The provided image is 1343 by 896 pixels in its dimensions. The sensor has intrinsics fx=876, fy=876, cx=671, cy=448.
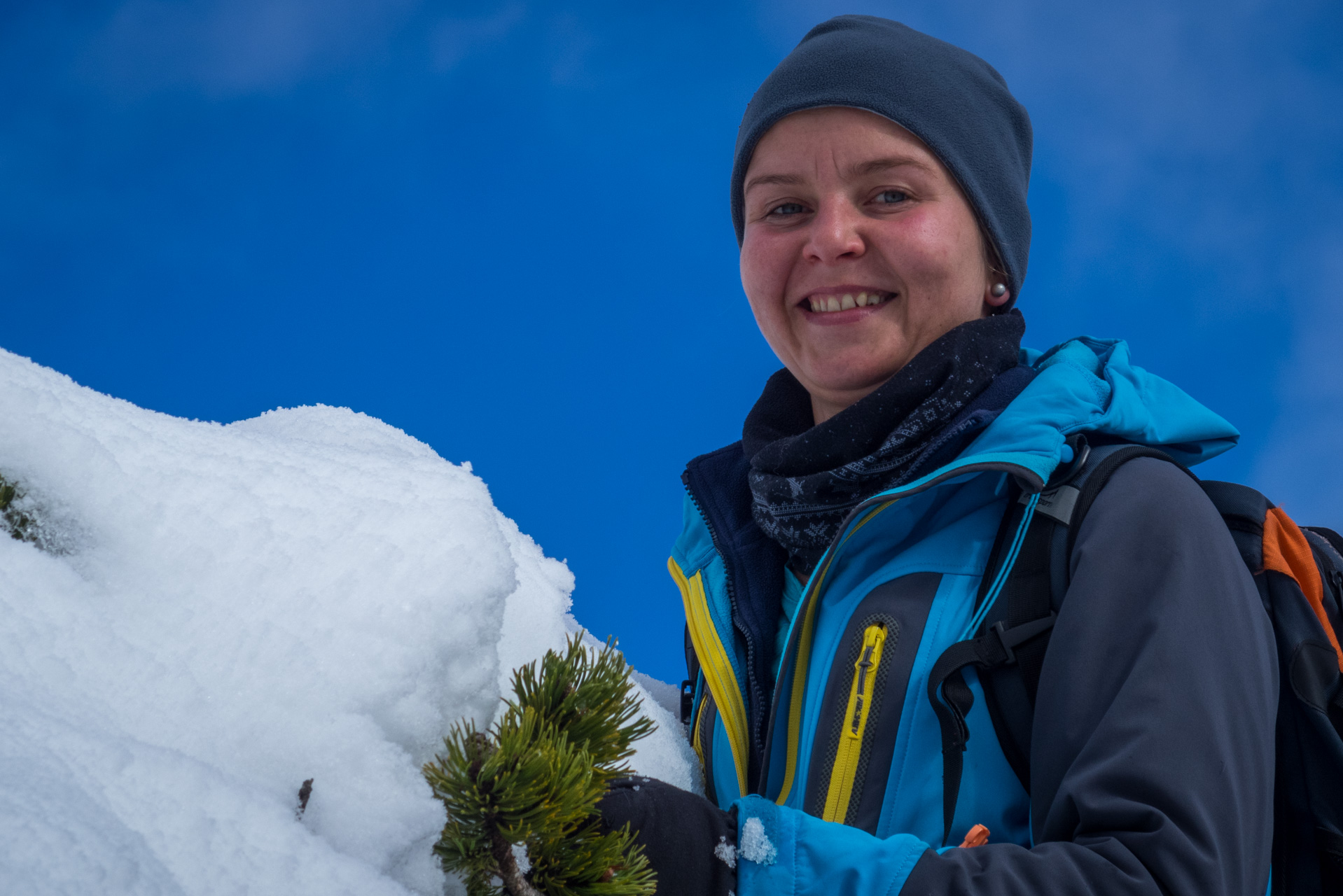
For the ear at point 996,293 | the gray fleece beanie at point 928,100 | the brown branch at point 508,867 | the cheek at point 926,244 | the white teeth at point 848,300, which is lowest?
the brown branch at point 508,867

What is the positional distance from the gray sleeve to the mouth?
62cm

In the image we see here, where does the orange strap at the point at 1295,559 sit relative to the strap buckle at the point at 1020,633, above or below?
above

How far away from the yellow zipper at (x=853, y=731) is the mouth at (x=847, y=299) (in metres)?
0.66

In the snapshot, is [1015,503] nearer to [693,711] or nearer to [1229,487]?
[1229,487]

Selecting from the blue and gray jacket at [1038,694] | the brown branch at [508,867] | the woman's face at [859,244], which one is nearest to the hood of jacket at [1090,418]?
the blue and gray jacket at [1038,694]

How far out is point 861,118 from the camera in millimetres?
1614

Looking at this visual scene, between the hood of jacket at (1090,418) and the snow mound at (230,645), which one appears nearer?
the snow mound at (230,645)

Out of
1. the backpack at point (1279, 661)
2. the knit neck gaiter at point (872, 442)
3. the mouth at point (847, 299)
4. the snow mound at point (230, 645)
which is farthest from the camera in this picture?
the mouth at point (847, 299)

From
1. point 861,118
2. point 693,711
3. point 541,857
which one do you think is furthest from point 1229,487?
point 541,857

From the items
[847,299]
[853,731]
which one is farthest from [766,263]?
[853,731]

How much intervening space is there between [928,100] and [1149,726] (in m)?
1.14

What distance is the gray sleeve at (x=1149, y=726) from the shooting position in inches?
39.1

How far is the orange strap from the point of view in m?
1.25

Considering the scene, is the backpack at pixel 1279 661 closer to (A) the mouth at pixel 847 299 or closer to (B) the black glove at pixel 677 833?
(B) the black glove at pixel 677 833
